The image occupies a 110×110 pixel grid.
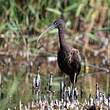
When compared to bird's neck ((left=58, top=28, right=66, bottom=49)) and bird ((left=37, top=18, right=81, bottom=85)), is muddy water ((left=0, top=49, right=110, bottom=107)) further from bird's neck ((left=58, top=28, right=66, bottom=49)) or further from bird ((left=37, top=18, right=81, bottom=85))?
bird's neck ((left=58, top=28, right=66, bottom=49))

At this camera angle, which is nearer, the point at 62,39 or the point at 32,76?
the point at 62,39

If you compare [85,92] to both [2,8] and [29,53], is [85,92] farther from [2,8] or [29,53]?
[2,8]

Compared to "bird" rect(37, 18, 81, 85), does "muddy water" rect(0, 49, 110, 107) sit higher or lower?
lower

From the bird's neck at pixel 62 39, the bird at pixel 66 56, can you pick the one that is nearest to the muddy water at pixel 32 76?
the bird at pixel 66 56

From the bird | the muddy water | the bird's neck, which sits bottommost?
the muddy water

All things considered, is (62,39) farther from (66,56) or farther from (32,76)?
(32,76)

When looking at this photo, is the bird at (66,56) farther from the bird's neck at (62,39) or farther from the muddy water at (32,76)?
the muddy water at (32,76)

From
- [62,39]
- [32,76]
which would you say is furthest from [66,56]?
Answer: [32,76]

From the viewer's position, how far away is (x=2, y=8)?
8.77 metres

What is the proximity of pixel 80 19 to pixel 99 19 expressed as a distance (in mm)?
607

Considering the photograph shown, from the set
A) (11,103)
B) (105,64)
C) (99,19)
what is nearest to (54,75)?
(105,64)

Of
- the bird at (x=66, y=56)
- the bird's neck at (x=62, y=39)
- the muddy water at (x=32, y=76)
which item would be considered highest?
the bird's neck at (x=62, y=39)

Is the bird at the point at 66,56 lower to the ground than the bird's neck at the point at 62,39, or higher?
lower

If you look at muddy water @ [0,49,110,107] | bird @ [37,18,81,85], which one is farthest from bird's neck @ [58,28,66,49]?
muddy water @ [0,49,110,107]
